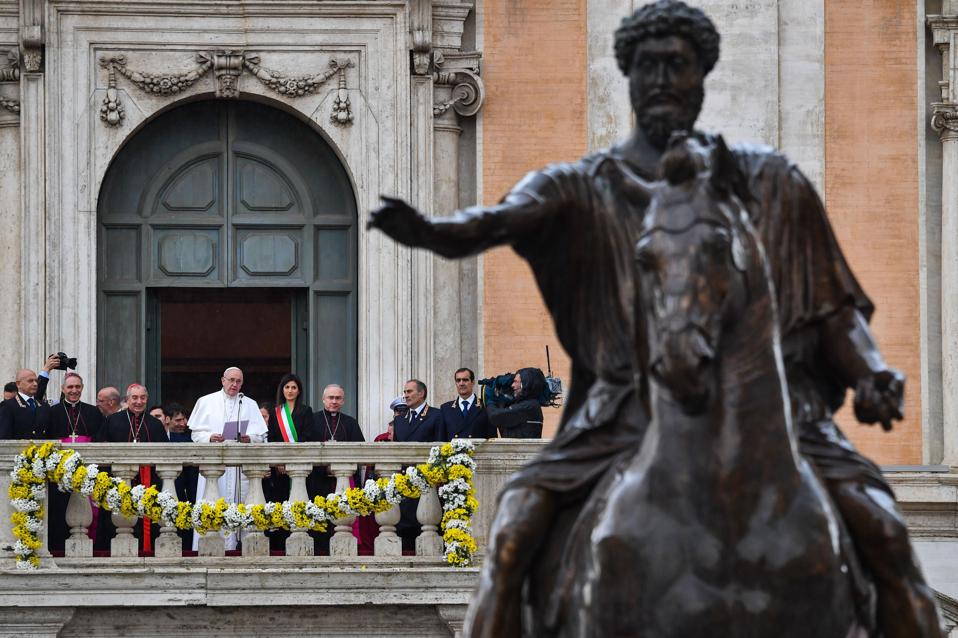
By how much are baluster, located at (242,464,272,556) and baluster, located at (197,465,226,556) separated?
0.17m

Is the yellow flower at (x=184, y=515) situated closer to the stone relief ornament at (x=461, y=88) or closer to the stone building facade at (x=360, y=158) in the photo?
the stone building facade at (x=360, y=158)

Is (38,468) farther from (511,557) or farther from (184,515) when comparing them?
(511,557)

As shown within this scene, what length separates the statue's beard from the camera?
6062mm

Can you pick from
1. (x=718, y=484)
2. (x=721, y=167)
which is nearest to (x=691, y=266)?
(x=721, y=167)

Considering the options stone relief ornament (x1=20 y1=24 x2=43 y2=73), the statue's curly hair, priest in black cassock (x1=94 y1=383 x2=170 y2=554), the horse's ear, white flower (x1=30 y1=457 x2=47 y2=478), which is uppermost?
stone relief ornament (x1=20 y1=24 x2=43 y2=73)

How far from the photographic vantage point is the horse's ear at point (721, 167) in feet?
17.8

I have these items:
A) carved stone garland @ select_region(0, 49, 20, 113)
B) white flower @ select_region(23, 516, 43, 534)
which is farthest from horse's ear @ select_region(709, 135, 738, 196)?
carved stone garland @ select_region(0, 49, 20, 113)

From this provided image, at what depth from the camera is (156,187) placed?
2112 cm

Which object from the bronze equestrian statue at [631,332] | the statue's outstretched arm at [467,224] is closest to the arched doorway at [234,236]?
the bronze equestrian statue at [631,332]

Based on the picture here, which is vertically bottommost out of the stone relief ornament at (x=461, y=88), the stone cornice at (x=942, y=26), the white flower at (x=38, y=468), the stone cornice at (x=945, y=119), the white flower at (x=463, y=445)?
the white flower at (x=38, y=468)

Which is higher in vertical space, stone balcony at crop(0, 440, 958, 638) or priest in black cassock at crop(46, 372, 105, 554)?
priest in black cassock at crop(46, 372, 105, 554)

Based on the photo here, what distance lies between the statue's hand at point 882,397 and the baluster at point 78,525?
36.8 ft

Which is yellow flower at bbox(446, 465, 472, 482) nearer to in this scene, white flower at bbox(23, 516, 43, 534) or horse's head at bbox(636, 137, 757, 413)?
white flower at bbox(23, 516, 43, 534)

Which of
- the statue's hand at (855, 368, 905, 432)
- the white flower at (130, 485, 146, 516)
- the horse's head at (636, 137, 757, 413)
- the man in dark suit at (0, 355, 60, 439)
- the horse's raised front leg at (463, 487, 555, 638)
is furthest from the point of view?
the man in dark suit at (0, 355, 60, 439)
